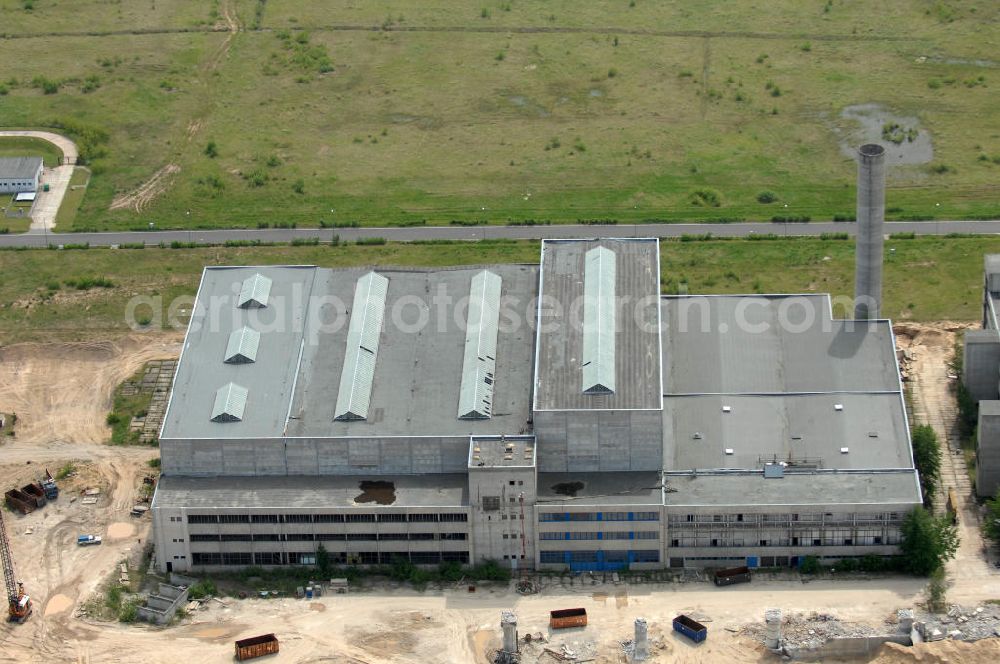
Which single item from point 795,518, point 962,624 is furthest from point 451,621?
point 962,624

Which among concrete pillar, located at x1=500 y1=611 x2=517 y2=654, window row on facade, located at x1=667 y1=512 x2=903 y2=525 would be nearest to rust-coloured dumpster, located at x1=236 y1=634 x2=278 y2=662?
concrete pillar, located at x1=500 y1=611 x2=517 y2=654

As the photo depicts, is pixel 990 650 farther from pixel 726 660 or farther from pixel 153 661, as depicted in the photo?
pixel 153 661

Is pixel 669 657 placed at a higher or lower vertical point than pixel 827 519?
lower

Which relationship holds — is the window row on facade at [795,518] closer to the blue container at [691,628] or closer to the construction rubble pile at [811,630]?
the construction rubble pile at [811,630]

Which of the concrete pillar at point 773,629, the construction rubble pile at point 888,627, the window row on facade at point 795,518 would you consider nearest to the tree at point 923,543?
the window row on facade at point 795,518

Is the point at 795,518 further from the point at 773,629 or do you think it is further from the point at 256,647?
the point at 256,647

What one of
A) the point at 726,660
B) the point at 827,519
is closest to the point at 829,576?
the point at 827,519

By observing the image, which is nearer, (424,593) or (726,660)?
(726,660)
